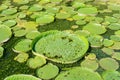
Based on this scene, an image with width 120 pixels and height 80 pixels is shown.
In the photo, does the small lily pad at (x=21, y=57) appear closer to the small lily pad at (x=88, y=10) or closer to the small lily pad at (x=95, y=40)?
the small lily pad at (x=95, y=40)

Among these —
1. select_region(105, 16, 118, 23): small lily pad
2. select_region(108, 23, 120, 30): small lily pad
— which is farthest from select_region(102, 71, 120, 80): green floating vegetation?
select_region(105, 16, 118, 23): small lily pad

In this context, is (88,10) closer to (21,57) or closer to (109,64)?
(109,64)

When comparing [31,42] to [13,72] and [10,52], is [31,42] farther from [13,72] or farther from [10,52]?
[13,72]

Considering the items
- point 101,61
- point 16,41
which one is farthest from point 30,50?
point 101,61

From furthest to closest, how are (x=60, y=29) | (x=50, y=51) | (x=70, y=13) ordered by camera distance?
(x=70, y=13) → (x=60, y=29) → (x=50, y=51)

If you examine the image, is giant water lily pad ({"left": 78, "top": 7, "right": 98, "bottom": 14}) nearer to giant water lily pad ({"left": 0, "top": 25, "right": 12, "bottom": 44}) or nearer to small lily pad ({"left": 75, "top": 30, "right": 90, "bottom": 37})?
small lily pad ({"left": 75, "top": 30, "right": 90, "bottom": 37})

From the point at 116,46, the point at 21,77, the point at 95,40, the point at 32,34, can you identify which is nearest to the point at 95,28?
the point at 95,40

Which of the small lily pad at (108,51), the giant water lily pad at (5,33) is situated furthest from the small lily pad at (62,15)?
the small lily pad at (108,51)
